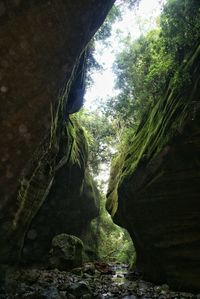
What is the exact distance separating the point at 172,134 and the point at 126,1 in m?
7.09

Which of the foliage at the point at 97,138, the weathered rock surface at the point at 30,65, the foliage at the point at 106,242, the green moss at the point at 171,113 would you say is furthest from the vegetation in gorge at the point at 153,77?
the weathered rock surface at the point at 30,65

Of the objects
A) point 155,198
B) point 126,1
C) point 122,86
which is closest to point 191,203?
point 155,198

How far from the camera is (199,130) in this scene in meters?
7.97

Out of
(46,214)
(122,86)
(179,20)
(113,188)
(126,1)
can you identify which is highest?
(126,1)

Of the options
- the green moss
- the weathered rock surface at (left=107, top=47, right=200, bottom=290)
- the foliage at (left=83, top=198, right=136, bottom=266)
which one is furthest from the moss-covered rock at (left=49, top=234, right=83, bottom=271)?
the foliage at (left=83, top=198, right=136, bottom=266)

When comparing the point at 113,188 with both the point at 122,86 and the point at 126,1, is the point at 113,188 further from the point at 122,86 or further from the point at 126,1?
the point at 126,1

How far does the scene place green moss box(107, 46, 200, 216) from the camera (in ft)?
27.2

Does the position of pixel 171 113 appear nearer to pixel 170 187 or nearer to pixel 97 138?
pixel 170 187

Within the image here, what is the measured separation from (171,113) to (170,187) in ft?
7.41

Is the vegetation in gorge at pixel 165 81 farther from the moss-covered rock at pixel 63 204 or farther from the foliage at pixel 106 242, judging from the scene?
the foliage at pixel 106 242

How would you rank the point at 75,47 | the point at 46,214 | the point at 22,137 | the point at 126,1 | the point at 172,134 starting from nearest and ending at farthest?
the point at 22,137 → the point at 75,47 → the point at 172,134 → the point at 126,1 → the point at 46,214

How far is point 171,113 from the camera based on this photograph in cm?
922

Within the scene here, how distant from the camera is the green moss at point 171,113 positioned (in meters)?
8.29

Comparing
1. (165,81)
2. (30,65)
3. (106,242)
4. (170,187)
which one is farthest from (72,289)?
(106,242)
